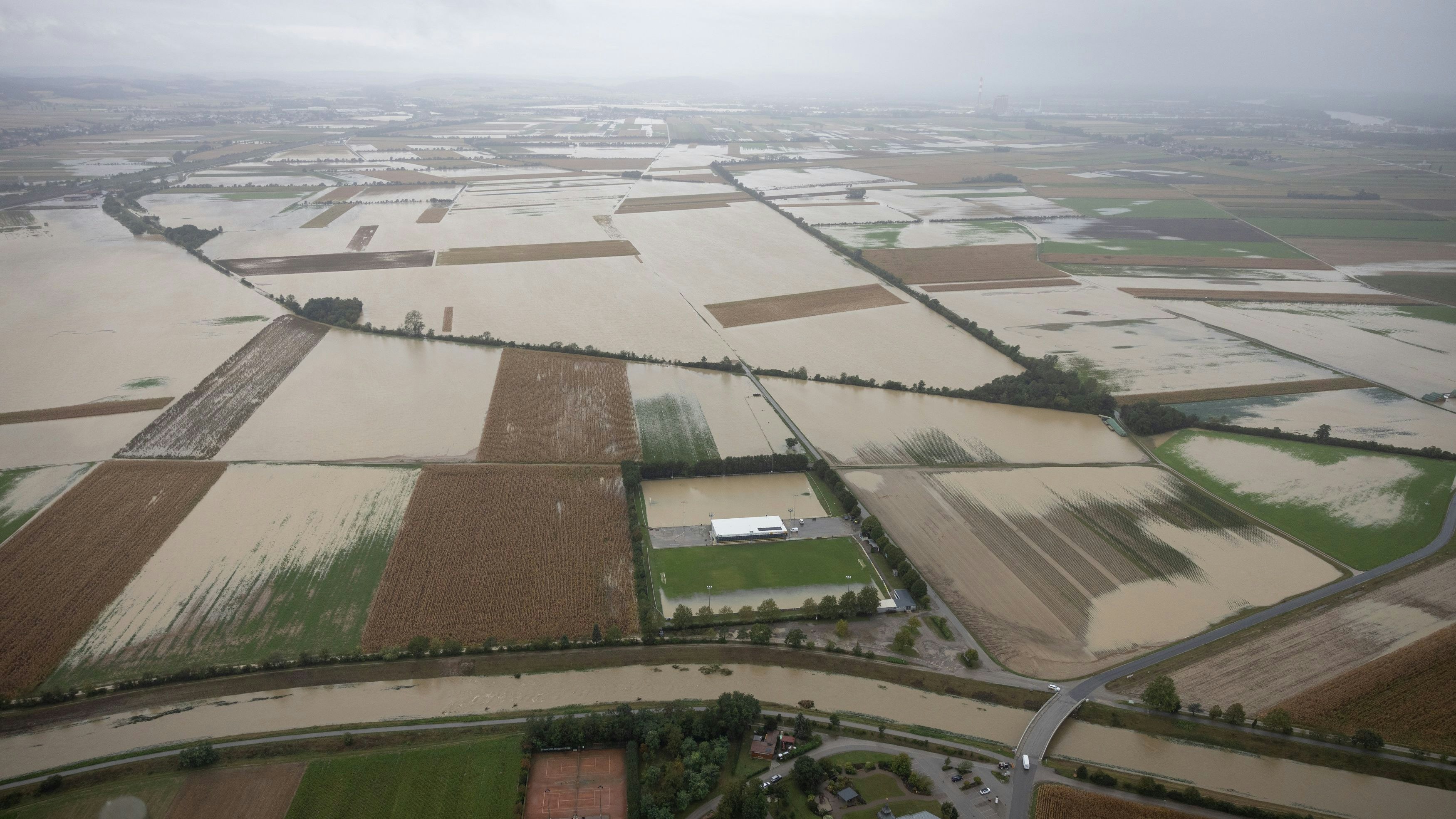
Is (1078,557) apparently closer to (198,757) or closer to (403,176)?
(198,757)

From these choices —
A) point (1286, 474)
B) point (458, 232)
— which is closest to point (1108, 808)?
point (1286, 474)

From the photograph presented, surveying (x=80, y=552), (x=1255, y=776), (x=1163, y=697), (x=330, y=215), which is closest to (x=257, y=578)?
(x=80, y=552)

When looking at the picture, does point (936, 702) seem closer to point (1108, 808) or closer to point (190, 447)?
point (1108, 808)

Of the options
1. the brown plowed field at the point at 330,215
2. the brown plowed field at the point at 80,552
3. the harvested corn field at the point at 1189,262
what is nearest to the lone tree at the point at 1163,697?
the brown plowed field at the point at 80,552

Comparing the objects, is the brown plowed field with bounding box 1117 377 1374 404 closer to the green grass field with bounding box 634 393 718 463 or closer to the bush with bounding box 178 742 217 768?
the green grass field with bounding box 634 393 718 463

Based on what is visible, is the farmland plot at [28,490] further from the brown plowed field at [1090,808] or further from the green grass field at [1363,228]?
the green grass field at [1363,228]

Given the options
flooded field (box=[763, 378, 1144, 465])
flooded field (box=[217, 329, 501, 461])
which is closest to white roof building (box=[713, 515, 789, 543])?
flooded field (box=[763, 378, 1144, 465])

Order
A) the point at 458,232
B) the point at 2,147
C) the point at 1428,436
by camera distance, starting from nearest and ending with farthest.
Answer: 1. the point at 1428,436
2. the point at 458,232
3. the point at 2,147
